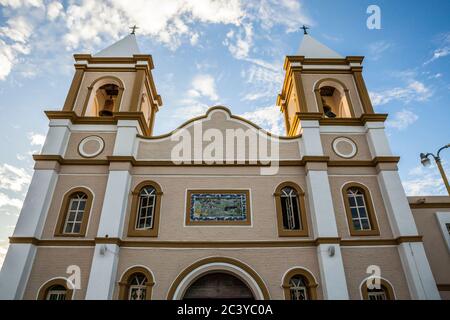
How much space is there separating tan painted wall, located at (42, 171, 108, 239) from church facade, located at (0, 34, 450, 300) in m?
0.04

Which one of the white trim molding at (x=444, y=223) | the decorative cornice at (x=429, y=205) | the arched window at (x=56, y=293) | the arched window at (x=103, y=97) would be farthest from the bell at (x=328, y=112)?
the arched window at (x=56, y=293)

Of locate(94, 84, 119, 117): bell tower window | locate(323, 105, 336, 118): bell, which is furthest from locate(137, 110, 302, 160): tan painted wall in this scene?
locate(94, 84, 119, 117): bell tower window

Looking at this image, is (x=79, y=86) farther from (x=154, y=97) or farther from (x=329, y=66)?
(x=329, y=66)

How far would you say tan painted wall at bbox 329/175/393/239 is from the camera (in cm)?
1101

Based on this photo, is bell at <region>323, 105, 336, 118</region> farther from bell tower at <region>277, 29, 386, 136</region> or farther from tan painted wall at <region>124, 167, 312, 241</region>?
tan painted wall at <region>124, 167, 312, 241</region>

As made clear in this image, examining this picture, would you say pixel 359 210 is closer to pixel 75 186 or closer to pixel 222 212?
pixel 222 212

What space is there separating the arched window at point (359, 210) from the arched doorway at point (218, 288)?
4166 mm

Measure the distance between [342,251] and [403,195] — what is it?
3.12 metres

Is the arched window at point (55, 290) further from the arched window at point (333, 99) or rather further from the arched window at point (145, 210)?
the arched window at point (333, 99)

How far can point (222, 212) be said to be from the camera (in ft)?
37.1

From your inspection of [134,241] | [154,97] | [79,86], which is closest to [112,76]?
[79,86]

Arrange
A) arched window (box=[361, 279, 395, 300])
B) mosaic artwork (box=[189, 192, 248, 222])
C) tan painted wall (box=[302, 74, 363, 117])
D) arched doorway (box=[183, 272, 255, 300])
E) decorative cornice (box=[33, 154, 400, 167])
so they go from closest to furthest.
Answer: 1. arched window (box=[361, 279, 395, 300])
2. arched doorway (box=[183, 272, 255, 300])
3. mosaic artwork (box=[189, 192, 248, 222])
4. decorative cornice (box=[33, 154, 400, 167])
5. tan painted wall (box=[302, 74, 363, 117])

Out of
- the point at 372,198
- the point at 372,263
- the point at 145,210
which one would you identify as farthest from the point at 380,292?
the point at 145,210

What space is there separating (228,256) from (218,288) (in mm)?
1143
